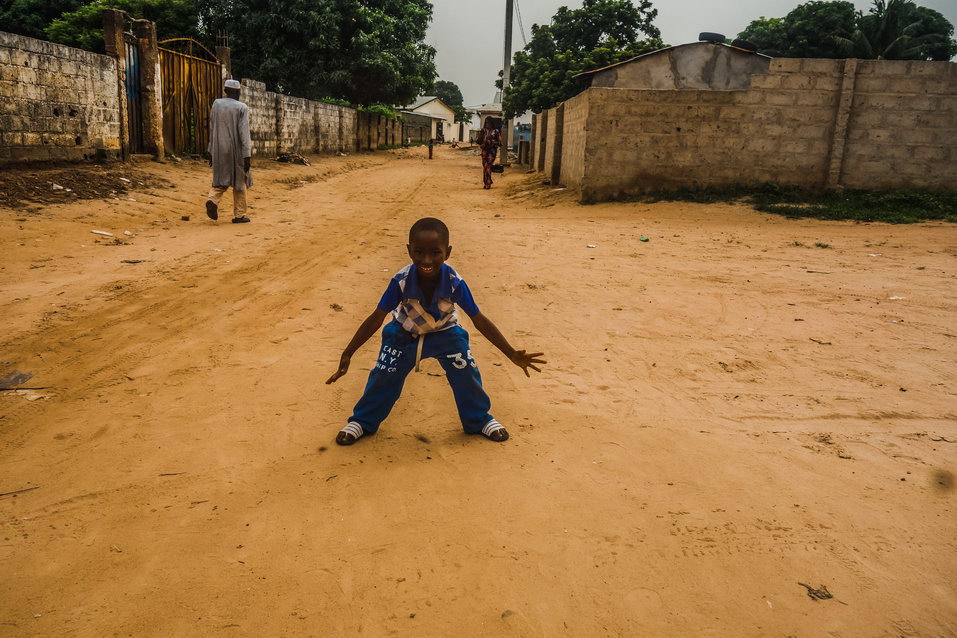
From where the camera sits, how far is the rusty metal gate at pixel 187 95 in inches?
498

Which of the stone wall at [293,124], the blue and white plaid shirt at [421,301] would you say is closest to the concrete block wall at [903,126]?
the blue and white plaid shirt at [421,301]

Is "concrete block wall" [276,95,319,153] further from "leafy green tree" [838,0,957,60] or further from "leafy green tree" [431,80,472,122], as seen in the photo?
"leafy green tree" [431,80,472,122]

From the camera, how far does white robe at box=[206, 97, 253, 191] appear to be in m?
8.45

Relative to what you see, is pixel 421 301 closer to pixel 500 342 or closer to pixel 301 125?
pixel 500 342

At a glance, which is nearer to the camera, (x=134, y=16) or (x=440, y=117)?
(x=134, y=16)

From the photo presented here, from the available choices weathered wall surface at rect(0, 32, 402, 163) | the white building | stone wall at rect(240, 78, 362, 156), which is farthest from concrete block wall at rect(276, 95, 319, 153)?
the white building

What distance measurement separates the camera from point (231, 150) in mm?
8461

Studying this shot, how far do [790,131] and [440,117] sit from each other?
2139 inches

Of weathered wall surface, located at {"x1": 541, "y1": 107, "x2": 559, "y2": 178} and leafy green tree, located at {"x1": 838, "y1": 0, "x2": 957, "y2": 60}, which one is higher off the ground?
leafy green tree, located at {"x1": 838, "y1": 0, "x2": 957, "y2": 60}

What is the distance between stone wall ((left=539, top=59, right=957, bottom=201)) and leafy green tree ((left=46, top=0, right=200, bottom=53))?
2121cm

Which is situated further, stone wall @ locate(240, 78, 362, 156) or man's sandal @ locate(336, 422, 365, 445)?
stone wall @ locate(240, 78, 362, 156)

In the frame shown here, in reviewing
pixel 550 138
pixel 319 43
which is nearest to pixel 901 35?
pixel 550 138

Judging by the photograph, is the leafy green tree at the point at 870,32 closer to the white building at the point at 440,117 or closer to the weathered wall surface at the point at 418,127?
the weathered wall surface at the point at 418,127

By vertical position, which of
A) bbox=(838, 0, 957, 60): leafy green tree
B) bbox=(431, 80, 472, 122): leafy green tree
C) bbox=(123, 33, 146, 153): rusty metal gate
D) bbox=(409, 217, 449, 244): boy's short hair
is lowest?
bbox=(409, 217, 449, 244): boy's short hair
